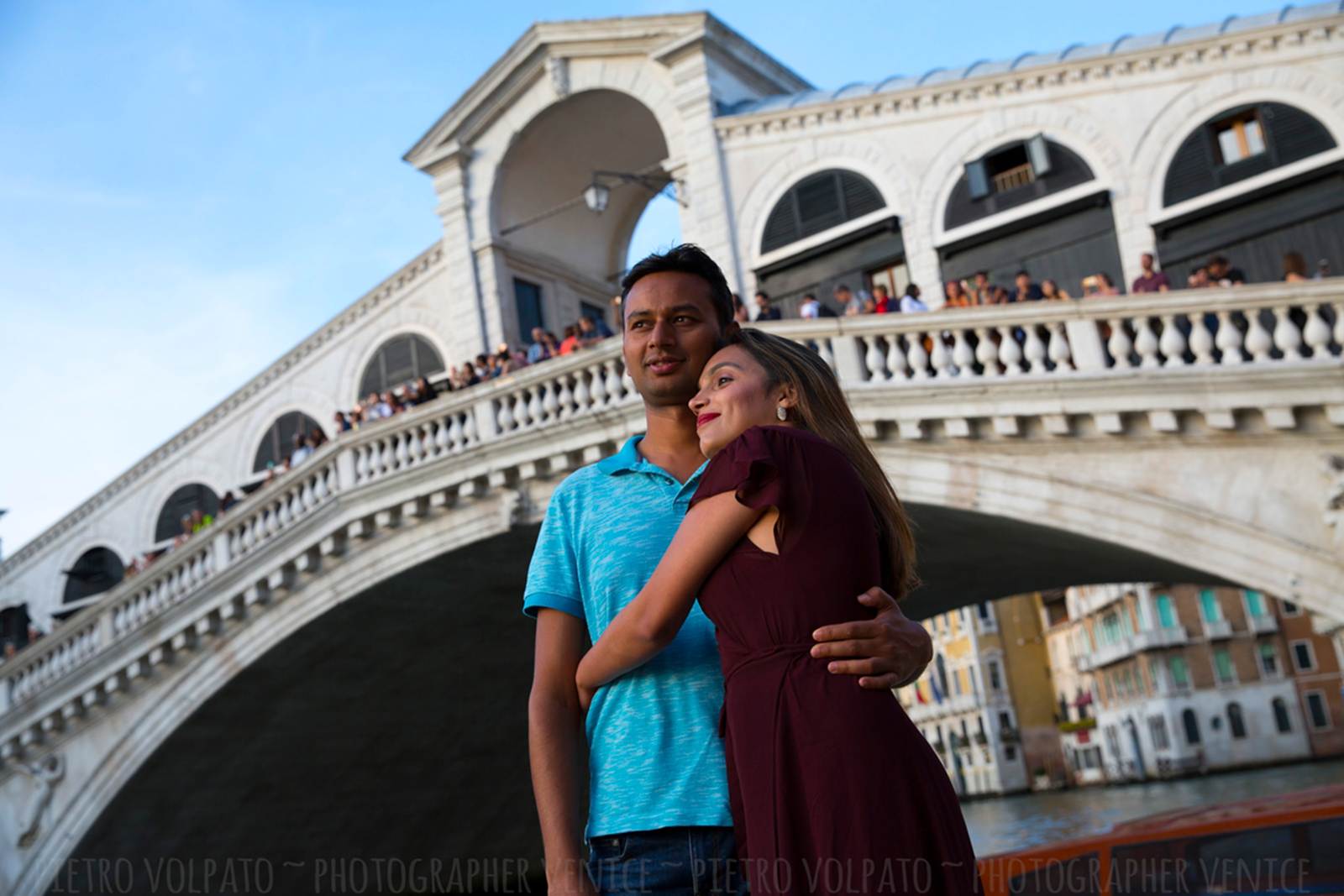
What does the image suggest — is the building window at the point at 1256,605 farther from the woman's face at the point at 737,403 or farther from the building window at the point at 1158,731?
the woman's face at the point at 737,403

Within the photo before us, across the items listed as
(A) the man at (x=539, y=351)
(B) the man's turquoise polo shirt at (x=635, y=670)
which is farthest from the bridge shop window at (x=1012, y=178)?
(B) the man's turquoise polo shirt at (x=635, y=670)

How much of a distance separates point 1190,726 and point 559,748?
53.7 m

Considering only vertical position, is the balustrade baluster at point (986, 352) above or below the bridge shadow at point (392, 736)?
above

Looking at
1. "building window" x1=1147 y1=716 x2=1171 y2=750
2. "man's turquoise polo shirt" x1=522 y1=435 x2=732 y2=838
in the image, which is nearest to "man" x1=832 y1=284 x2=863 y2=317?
"man's turquoise polo shirt" x1=522 y1=435 x2=732 y2=838

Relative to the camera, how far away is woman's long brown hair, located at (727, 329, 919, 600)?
2463mm

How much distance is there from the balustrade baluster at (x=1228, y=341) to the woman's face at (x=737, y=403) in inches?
356

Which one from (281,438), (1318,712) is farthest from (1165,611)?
(281,438)

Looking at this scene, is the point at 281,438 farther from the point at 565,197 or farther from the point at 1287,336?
the point at 1287,336

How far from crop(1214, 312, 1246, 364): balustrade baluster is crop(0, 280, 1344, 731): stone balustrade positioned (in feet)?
0.04

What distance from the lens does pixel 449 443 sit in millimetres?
13984

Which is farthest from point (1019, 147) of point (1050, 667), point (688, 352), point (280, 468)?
point (1050, 667)

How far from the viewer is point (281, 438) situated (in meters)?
20.7

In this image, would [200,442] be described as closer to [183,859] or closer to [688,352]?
[183,859]

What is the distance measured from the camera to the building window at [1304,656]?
48.3 metres
